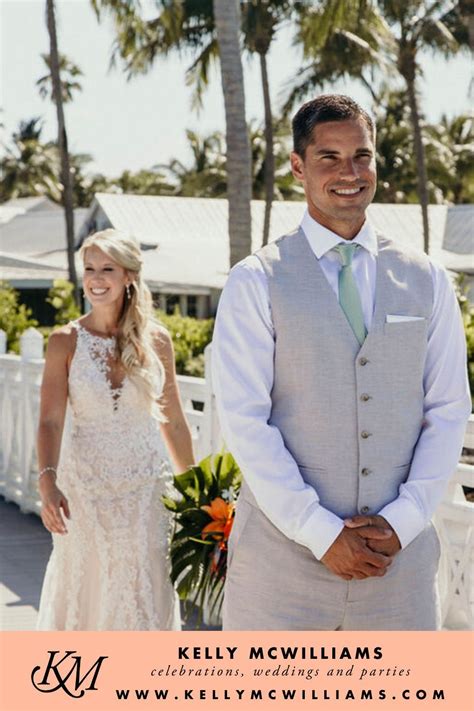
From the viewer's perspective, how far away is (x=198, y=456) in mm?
7711

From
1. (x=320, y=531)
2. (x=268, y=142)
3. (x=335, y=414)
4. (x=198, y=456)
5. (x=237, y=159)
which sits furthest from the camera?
(x=268, y=142)

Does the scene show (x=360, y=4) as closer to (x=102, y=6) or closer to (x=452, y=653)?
(x=102, y=6)

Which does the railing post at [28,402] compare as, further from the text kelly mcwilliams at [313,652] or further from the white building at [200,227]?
the white building at [200,227]

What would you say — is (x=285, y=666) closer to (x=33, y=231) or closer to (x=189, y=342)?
(x=189, y=342)

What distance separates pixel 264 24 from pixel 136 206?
11269 mm

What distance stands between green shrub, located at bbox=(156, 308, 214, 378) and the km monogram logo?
8.40 metres

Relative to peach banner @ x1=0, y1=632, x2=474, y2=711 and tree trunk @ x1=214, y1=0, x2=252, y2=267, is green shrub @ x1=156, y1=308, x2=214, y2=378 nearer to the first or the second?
tree trunk @ x1=214, y1=0, x2=252, y2=267

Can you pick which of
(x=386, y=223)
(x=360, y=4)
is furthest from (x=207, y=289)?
(x=360, y=4)

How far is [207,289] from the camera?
1444 inches

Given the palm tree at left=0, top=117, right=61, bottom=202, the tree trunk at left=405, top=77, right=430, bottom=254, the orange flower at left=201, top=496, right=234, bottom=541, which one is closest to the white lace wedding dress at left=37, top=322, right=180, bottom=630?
the orange flower at left=201, top=496, right=234, bottom=541

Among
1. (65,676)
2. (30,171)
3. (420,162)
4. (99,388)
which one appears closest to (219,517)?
(99,388)

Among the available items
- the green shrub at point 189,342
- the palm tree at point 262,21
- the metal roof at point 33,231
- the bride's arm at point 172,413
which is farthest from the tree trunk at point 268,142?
the bride's arm at point 172,413

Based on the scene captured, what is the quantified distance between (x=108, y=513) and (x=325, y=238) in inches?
94.1

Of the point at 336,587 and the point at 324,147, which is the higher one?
the point at 324,147
